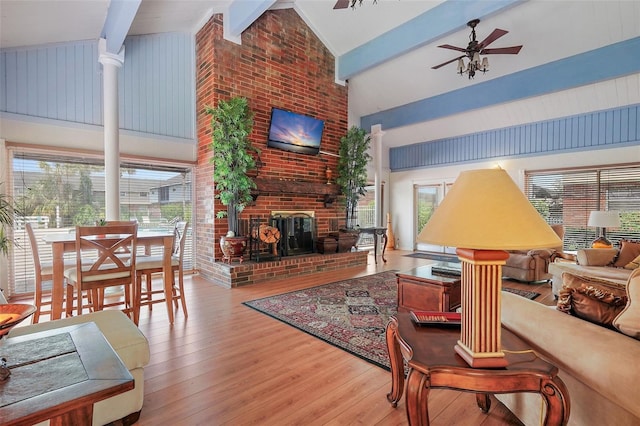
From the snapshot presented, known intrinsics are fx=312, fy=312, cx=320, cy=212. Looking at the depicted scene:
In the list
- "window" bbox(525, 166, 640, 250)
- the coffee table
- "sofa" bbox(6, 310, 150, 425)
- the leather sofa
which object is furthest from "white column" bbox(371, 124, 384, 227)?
the coffee table

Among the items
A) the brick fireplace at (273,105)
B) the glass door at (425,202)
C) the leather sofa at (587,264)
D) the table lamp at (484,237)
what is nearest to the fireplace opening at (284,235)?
the brick fireplace at (273,105)

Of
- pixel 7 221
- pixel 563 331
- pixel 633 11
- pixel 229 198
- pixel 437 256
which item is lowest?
pixel 437 256

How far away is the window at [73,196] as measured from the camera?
371 cm

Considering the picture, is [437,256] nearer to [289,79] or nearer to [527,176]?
[527,176]

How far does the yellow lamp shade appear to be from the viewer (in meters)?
1.06

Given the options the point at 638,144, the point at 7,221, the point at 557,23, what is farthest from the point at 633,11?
the point at 7,221

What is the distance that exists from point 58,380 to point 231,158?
3.72 m

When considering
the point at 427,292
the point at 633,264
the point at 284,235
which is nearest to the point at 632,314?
the point at 427,292

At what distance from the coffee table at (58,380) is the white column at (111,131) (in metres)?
3.18

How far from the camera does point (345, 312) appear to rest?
10.6ft

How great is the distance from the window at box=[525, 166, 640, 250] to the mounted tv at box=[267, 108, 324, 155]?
15.2ft

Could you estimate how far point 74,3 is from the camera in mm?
3078

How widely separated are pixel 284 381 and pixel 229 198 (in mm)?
2955

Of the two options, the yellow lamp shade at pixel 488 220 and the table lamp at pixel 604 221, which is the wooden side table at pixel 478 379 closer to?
the yellow lamp shade at pixel 488 220
